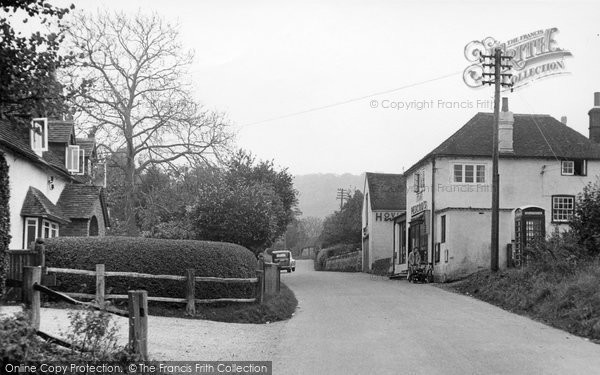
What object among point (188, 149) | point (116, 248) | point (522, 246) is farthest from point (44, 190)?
point (522, 246)

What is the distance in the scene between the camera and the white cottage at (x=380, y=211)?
54875mm

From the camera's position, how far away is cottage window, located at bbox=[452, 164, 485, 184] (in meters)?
35.6

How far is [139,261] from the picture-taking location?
61.2 ft

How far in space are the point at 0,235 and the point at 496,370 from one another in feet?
37.1

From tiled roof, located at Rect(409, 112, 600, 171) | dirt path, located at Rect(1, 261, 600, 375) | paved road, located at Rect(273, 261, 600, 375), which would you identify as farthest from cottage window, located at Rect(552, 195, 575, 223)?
dirt path, located at Rect(1, 261, 600, 375)

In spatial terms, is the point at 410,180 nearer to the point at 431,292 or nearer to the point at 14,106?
the point at 431,292

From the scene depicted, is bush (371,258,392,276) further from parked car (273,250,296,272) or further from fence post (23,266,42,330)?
fence post (23,266,42,330)

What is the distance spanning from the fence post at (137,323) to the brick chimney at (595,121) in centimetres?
3490

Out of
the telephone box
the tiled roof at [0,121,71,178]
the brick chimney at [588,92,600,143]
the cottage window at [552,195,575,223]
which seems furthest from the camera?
the brick chimney at [588,92,600,143]

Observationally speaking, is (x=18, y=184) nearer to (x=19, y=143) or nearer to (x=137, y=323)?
(x=19, y=143)

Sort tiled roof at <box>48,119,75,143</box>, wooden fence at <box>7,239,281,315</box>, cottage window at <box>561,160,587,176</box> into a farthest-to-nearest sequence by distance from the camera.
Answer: cottage window at <box>561,160,587,176</box> → tiled roof at <box>48,119,75,143</box> → wooden fence at <box>7,239,281,315</box>

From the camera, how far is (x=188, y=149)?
3422 cm

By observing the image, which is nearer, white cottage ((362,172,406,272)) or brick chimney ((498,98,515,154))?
brick chimney ((498,98,515,154))

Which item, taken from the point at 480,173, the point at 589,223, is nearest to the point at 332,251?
the point at 480,173
